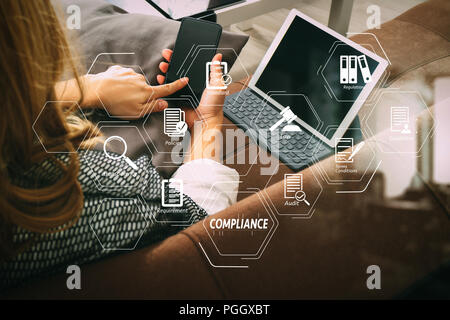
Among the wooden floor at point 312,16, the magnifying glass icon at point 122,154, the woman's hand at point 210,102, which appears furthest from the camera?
the wooden floor at point 312,16

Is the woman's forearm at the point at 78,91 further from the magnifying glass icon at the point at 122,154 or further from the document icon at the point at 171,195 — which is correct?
the document icon at the point at 171,195

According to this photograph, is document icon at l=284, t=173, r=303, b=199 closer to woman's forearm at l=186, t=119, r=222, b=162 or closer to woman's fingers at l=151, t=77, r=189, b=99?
woman's forearm at l=186, t=119, r=222, b=162

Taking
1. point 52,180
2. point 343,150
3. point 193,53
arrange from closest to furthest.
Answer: point 52,180
point 343,150
point 193,53

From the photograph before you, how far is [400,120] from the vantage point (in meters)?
0.57

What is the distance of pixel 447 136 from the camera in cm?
56

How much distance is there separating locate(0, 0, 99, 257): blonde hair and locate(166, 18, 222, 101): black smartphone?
0.23 meters

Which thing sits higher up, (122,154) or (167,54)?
(167,54)

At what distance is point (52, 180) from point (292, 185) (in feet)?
1.15

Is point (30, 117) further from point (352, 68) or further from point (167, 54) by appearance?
point (352, 68)

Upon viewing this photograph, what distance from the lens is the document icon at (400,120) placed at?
0.56m

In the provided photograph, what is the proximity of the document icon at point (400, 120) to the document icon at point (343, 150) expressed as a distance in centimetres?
8

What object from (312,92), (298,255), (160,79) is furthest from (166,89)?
(298,255)

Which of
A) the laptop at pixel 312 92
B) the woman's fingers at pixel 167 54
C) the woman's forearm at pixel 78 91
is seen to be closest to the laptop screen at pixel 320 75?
the laptop at pixel 312 92

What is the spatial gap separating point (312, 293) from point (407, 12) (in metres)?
0.77
